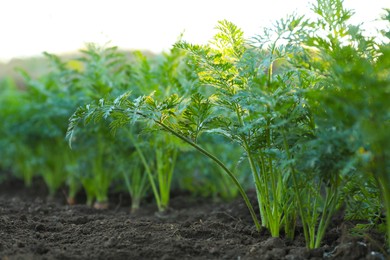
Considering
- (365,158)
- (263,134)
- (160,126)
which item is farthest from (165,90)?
(365,158)

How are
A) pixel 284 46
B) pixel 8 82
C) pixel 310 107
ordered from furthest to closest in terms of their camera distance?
1. pixel 8 82
2. pixel 284 46
3. pixel 310 107

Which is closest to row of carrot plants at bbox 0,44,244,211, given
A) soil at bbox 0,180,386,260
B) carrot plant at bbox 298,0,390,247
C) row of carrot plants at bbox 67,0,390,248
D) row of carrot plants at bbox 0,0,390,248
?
row of carrot plants at bbox 0,0,390,248

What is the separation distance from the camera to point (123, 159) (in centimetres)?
452

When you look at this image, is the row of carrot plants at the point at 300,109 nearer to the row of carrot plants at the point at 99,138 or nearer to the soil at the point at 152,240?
the soil at the point at 152,240

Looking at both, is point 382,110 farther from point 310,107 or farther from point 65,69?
point 65,69

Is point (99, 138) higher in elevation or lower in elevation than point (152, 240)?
higher

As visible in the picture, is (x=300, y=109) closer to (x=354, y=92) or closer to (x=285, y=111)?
(x=285, y=111)

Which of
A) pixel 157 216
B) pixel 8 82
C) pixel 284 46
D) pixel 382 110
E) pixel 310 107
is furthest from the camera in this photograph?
pixel 8 82

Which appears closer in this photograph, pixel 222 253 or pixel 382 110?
pixel 382 110

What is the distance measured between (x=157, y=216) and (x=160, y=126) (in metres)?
1.43

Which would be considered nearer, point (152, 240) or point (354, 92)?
point (354, 92)

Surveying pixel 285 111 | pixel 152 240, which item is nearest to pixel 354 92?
pixel 285 111

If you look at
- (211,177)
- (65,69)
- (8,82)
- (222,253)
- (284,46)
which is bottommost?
(222,253)

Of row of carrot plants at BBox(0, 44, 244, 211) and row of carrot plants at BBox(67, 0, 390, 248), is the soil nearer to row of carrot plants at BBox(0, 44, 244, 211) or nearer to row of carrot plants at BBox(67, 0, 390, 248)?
row of carrot plants at BBox(67, 0, 390, 248)
